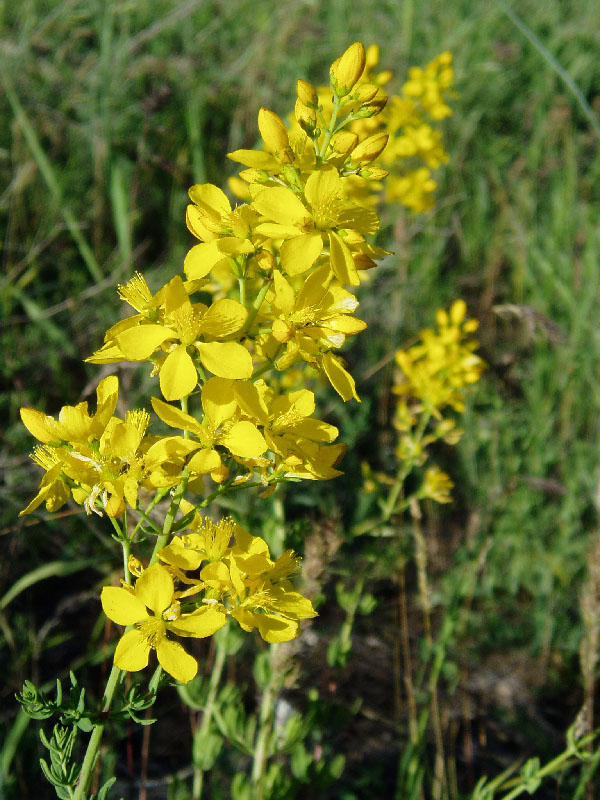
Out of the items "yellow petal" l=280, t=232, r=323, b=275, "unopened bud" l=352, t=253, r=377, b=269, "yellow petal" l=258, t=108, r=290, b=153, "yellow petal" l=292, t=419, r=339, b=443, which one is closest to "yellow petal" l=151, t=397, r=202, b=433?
"yellow petal" l=292, t=419, r=339, b=443

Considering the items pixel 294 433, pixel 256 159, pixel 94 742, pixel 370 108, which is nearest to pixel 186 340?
pixel 294 433

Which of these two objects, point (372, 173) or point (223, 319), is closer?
point (223, 319)

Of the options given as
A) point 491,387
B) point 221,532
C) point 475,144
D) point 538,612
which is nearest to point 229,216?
point 221,532

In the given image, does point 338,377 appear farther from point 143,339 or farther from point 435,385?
point 435,385

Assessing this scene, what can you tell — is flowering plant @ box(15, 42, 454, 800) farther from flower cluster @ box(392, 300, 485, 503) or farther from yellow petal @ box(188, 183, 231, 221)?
flower cluster @ box(392, 300, 485, 503)

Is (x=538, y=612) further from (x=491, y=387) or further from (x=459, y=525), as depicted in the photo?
(x=491, y=387)

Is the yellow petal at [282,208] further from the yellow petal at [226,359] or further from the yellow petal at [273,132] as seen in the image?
the yellow petal at [226,359]
